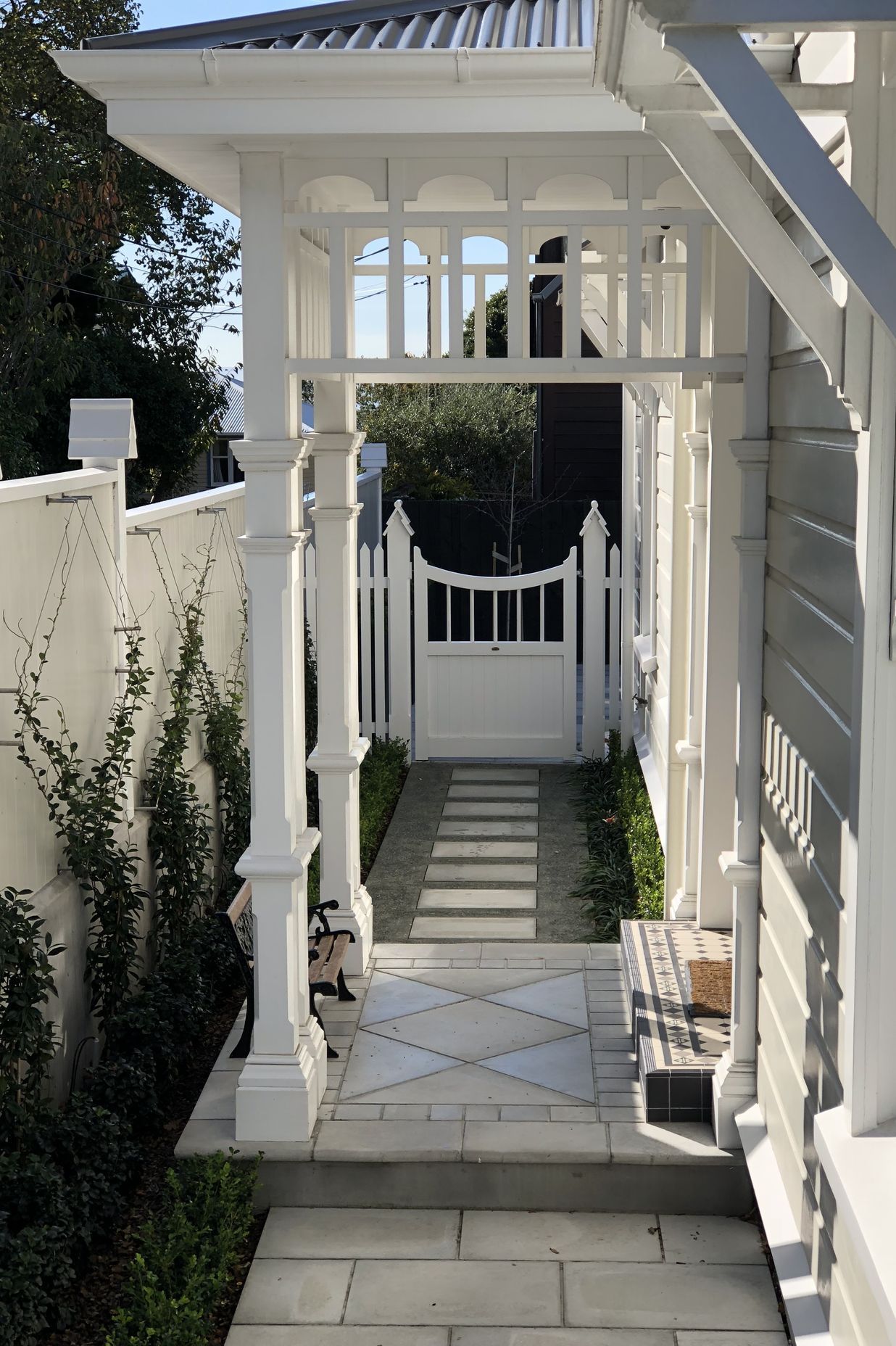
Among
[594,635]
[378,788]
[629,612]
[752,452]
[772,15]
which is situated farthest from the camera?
[594,635]

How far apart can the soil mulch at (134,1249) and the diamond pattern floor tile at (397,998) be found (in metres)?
0.66

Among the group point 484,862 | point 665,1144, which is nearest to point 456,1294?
point 665,1144

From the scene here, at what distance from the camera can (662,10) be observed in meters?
1.92

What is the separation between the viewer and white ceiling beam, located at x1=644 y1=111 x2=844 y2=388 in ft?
8.44

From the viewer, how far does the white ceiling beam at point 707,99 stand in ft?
8.51

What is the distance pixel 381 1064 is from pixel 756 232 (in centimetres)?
356

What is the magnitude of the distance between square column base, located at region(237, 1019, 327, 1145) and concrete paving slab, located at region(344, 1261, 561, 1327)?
0.57 meters

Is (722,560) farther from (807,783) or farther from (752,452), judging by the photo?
(807,783)

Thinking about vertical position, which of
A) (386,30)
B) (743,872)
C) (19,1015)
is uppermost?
(386,30)

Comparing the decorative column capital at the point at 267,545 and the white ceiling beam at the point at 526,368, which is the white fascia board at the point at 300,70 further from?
the decorative column capital at the point at 267,545

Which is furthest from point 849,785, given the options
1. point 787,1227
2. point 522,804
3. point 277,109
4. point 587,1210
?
point 522,804

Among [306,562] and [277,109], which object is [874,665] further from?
[306,562]

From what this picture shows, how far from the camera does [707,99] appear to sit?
260cm

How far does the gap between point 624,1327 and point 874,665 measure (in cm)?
223
